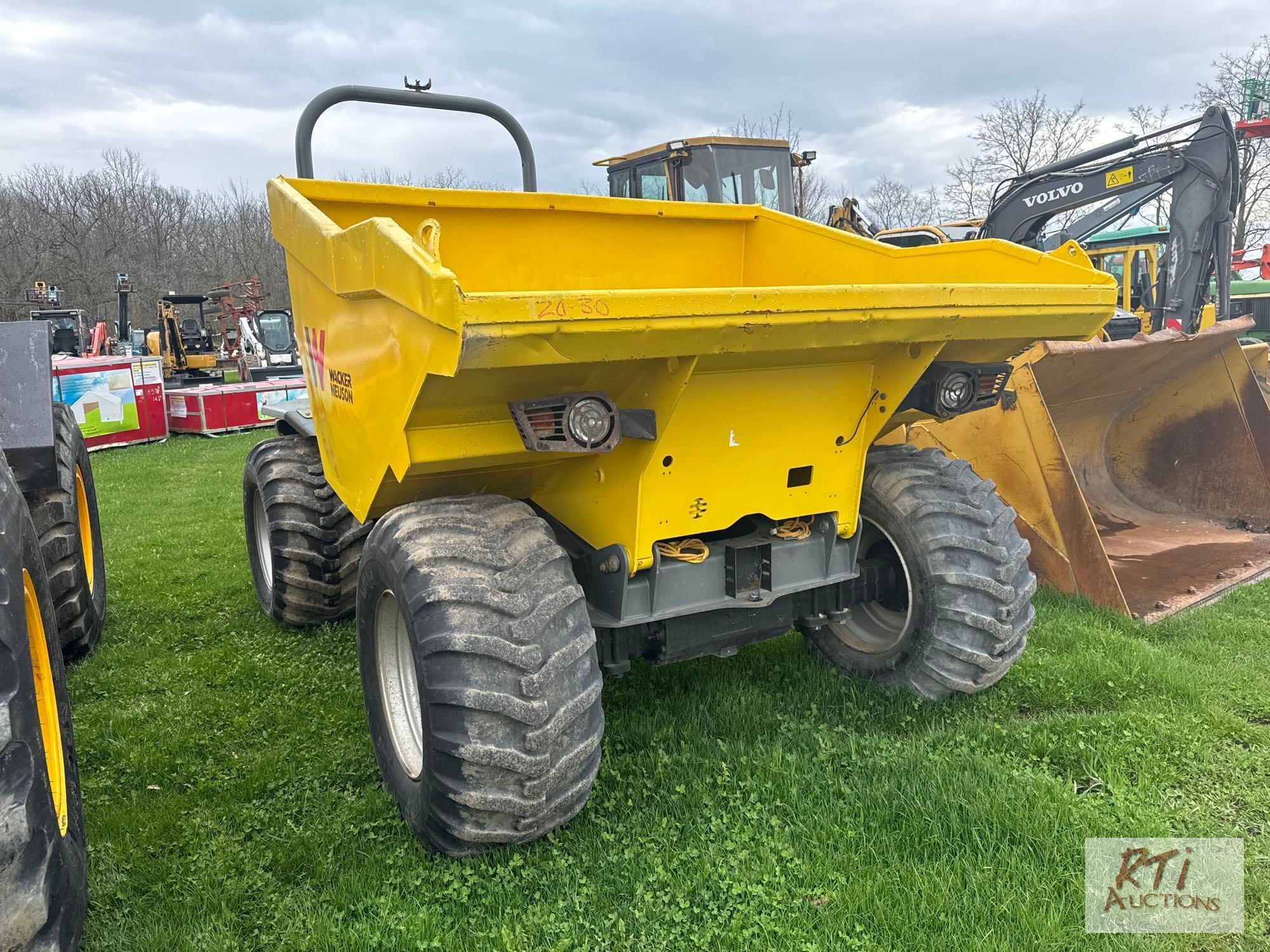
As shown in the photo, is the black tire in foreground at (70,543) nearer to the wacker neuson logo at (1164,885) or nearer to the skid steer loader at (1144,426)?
the wacker neuson logo at (1164,885)

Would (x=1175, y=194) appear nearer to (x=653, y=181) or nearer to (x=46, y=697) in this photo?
(x=653, y=181)

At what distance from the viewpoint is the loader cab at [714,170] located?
817 cm

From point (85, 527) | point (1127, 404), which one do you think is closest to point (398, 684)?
point (85, 527)

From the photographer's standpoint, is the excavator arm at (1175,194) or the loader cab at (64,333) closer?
the excavator arm at (1175,194)

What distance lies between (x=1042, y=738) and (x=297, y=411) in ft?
11.3

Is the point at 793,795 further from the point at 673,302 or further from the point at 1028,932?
the point at 673,302

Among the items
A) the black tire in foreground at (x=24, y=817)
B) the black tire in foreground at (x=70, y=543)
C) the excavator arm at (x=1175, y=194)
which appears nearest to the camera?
the black tire in foreground at (x=24, y=817)

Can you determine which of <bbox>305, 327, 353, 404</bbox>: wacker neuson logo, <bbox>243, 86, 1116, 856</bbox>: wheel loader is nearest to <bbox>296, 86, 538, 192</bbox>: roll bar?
<bbox>243, 86, 1116, 856</bbox>: wheel loader

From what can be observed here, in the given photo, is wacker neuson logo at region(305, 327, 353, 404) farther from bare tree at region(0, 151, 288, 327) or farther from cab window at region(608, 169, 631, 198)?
bare tree at region(0, 151, 288, 327)

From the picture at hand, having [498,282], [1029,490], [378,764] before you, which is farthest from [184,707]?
[1029,490]

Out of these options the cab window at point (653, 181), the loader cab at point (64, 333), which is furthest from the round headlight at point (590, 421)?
the loader cab at point (64, 333)

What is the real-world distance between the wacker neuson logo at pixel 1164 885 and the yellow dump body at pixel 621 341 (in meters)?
1.18

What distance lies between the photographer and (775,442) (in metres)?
2.72

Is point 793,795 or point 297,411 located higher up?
point 297,411
